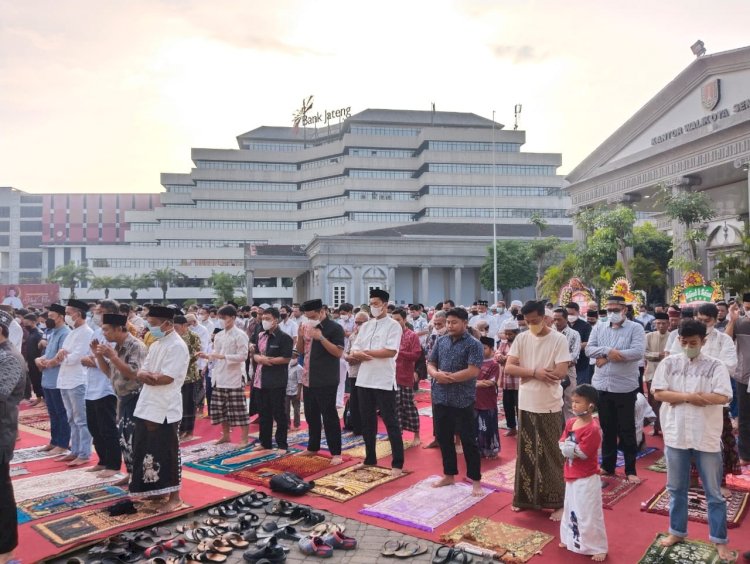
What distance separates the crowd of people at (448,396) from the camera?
14.1 ft

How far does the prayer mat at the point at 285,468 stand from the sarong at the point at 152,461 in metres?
1.05

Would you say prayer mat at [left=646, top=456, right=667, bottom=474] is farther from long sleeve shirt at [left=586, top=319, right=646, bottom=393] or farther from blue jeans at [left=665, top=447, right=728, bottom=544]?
blue jeans at [left=665, top=447, right=728, bottom=544]

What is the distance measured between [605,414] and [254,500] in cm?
370

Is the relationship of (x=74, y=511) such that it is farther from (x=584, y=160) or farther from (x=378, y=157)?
(x=378, y=157)

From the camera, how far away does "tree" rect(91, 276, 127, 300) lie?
6141 cm

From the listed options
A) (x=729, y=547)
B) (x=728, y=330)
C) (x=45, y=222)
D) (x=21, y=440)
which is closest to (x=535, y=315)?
(x=729, y=547)

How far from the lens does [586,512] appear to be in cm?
431

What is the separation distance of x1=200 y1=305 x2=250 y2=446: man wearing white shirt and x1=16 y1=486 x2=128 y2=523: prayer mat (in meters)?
2.01

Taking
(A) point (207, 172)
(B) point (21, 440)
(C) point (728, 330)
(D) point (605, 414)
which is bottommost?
(B) point (21, 440)

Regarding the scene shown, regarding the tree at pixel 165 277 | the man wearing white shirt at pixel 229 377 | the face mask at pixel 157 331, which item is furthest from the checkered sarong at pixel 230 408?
the tree at pixel 165 277

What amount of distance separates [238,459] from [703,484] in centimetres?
506

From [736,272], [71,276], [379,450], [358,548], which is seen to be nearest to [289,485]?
[358,548]

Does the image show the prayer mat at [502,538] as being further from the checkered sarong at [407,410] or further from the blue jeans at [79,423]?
the blue jeans at [79,423]

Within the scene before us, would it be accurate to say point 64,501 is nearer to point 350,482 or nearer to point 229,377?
point 229,377
